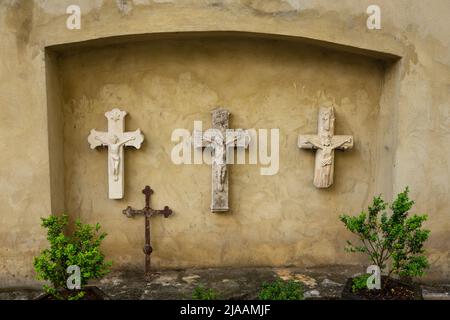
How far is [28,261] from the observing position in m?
3.76

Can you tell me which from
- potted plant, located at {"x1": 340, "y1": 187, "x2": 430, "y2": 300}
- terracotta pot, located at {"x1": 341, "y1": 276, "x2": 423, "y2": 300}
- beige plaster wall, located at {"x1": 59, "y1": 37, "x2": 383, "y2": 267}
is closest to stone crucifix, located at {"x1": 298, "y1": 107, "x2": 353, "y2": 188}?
beige plaster wall, located at {"x1": 59, "y1": 37, "x2": 383, "y2": 267}

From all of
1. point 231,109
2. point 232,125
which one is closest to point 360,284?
point 232,125

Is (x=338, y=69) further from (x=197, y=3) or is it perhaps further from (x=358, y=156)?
(x=197, y=3)

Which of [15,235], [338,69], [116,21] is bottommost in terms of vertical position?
[15,235]

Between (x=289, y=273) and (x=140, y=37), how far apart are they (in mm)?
2482

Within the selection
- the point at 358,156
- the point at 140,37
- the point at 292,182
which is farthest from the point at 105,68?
the point at 358,156

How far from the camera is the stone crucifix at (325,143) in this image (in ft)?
13.2

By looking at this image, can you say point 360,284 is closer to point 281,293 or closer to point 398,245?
point 398,245

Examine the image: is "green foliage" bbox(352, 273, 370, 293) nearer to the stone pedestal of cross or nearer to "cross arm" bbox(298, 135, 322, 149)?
"cross arm" bbox(298, 135, 322, 149)

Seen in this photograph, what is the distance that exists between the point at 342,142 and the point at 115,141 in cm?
204

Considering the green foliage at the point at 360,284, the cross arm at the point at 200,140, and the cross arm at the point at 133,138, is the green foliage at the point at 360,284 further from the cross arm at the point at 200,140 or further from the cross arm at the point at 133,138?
the cross arm at the point at 133,138

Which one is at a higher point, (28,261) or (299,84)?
(299,84)

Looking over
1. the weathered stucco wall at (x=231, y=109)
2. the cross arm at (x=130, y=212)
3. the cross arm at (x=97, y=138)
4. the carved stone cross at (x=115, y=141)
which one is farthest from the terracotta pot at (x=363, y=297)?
the cross arm at (x=97, y=138)

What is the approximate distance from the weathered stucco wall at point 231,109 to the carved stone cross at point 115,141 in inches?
4.7
